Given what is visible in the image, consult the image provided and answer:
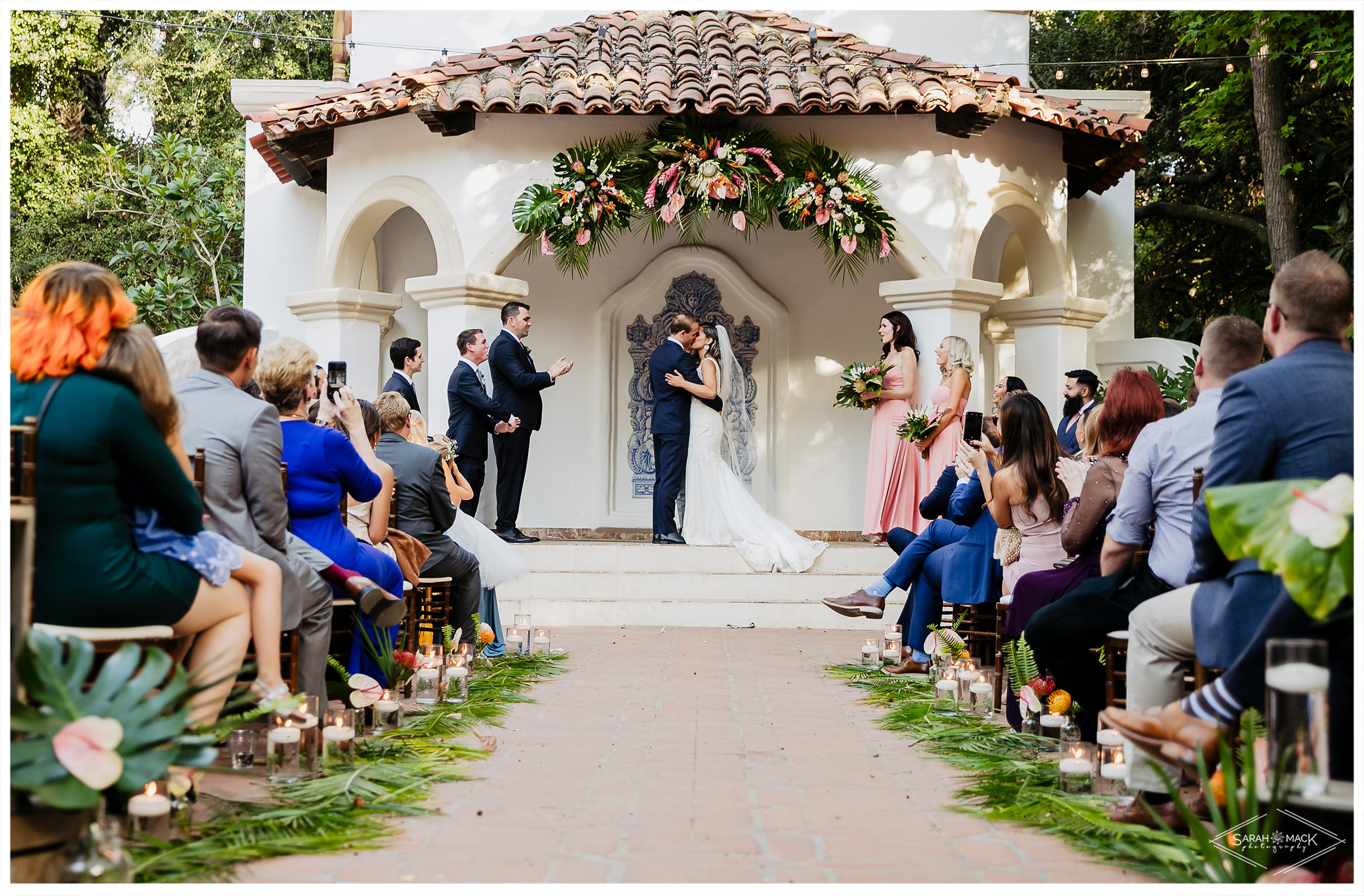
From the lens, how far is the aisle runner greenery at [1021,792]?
330cm

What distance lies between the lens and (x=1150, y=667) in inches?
154

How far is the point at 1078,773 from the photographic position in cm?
401

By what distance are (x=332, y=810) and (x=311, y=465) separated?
1.84 metres

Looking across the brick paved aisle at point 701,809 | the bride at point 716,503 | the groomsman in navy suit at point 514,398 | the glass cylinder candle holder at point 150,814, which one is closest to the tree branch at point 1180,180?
the bride at point 716,503

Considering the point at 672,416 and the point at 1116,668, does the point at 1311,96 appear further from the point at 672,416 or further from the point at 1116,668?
the point at 1116,668

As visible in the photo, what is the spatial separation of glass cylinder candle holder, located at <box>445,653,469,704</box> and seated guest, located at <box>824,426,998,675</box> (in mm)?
2484

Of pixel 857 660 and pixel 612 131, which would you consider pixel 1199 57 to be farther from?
pixel 857 660

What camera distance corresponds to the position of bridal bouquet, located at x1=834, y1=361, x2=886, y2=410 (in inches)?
430

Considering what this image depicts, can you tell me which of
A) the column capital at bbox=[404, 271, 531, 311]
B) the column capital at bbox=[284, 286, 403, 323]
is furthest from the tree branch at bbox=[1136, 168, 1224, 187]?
the column capital at bbox=[284, 286, 403, 323]

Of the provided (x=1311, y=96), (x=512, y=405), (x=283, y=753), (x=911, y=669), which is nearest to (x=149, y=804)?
(x=283, y=753)

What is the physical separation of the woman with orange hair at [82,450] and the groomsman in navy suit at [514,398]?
23.7ft

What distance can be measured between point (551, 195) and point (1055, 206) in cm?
466
